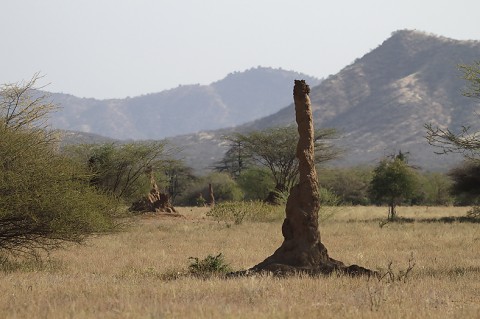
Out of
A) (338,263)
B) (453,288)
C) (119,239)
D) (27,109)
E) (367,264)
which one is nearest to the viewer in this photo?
(453,288)

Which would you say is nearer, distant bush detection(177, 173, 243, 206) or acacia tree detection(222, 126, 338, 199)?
acacia tree detection(222, 126, 338, 199)

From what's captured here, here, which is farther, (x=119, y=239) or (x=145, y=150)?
(x=145, y=150)

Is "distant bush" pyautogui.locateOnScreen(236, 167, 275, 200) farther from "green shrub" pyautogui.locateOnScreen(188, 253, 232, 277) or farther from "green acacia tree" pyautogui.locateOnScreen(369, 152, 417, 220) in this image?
"green shrub" pyautogui.locateOnScreen(188, 253, 232, 277)

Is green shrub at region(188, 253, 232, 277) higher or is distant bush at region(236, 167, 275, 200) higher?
distant bush at region(236, 167, 275, 200)

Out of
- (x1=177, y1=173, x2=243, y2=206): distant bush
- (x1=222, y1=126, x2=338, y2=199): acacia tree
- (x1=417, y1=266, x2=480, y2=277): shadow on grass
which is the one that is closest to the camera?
(x1=417, y1=266, x2=480, y2=277): shadow on grass

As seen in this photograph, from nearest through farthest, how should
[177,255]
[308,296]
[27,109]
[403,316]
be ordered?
[403,316], [308,296], [27,109], [177,255]

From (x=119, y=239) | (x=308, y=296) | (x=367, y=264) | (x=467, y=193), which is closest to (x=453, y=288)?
(x=308, y=296)

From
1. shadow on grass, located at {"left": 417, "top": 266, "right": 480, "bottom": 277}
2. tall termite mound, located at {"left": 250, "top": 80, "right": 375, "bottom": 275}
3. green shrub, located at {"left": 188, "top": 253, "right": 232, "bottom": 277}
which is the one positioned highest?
tall termite mound, located at {"left": 250, "top": 80, "right": 375, "bottom": 275}

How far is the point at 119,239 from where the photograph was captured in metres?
25.9

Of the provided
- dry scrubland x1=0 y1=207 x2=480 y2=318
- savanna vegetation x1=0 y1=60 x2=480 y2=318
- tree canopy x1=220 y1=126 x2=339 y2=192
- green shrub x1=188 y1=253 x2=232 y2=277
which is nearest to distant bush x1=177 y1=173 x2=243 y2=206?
A: tree canopy x1=220 y1=126 x2=339 y2=192

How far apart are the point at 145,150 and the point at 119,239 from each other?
1187 cm

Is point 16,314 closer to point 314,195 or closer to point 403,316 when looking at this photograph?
point 403,316

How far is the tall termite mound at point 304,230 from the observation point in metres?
13.8

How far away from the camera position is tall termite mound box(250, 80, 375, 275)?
13.8m
